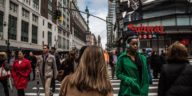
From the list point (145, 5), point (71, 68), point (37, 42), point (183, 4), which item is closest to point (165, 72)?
point (71, 68)

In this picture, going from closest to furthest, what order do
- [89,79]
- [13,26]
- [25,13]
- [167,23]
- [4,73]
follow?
[89,79]
[4,73]
[167,23]
[13,26]
[25,13]

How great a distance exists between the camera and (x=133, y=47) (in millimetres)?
5719

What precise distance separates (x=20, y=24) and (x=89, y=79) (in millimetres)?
56427

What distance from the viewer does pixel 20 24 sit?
5762 centimetres

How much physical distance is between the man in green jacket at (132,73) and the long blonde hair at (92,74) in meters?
2.38

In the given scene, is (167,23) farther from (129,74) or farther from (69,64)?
(129,74)

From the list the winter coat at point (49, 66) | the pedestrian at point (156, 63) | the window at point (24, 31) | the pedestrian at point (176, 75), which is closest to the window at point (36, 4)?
the window at point (24, 31)

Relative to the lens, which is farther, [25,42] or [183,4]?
[25,42]

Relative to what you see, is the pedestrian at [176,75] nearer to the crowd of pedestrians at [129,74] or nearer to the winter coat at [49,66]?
the crowd of pedestrians at [129,74]

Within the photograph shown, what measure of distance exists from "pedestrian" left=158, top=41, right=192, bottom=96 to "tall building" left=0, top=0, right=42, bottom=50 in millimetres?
42402

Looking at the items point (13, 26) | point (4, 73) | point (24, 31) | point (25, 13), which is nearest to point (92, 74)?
point (4, 73)

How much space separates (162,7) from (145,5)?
5.80 meters

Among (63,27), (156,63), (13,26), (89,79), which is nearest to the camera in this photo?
(89,79)

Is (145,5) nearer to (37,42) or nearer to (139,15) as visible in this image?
(139,15)
